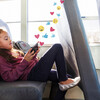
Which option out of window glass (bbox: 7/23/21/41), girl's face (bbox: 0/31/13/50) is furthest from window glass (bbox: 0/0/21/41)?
girl's face (bbox: 0/31/13/50)

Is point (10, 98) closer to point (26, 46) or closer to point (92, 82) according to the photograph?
point (92, 82)

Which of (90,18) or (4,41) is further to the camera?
(90,18)

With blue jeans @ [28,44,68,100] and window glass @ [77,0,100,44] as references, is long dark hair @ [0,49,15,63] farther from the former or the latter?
window glass @ [77,0,100,44]

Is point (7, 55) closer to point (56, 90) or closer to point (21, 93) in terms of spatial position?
point (21, 93)

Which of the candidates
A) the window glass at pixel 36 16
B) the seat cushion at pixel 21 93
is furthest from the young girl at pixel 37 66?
the window glass at pixel 36 16

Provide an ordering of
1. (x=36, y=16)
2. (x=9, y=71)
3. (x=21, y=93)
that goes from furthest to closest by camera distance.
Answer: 1. (x=36, y=16)
2. (x=9, y=71)
3. (x=21, y=93)

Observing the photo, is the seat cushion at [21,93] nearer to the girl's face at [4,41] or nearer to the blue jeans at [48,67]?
the blue jeans at [48,67]

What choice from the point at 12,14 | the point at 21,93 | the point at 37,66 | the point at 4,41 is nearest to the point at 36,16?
the point at 12,14

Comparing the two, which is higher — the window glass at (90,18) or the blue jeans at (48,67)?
the window glass at (90,18)

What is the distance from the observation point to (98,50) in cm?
189

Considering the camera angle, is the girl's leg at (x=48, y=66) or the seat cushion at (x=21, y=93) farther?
the girl's leg at (x=48, y=66)

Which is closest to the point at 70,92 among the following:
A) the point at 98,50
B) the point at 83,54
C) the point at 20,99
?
the point at 98,50

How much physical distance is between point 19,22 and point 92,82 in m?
1.79

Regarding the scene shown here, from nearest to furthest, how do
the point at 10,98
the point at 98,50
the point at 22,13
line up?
the point at 10,98 < the point at 98,50 < the point at 22,13
